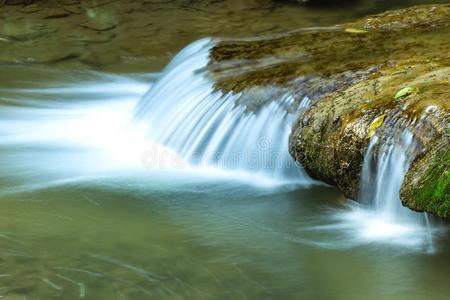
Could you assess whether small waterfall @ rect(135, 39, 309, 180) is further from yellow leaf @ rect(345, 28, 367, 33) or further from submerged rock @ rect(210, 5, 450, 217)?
yellow leaf @ rect(345, 28, 367, 33)

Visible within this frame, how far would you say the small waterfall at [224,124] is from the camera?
5.96 meters

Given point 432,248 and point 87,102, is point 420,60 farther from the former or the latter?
point 87,102

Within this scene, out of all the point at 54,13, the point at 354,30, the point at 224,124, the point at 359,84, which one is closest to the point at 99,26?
the point at 54,13

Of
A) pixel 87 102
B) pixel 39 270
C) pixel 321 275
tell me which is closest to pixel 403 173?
pixel 321 275

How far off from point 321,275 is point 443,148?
0.95 meters

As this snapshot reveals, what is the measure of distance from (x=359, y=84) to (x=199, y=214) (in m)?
1.48

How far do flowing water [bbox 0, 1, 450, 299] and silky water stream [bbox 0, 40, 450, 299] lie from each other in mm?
12

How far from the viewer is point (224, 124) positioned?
6.43m

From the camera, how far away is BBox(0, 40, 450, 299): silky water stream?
4.16m

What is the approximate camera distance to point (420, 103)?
4.88 meters

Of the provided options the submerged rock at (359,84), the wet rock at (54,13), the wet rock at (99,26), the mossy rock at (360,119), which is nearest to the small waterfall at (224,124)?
the submerged rock at (359,84)

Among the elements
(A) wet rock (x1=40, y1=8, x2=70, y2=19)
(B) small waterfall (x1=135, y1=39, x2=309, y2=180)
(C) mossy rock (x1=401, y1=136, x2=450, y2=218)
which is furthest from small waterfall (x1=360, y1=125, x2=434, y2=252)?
(A) wet rock (x1=40, y1=8, x2=70, y2=19)

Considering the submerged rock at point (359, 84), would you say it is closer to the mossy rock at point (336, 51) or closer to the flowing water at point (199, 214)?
the mossy rock at point (336, 51)

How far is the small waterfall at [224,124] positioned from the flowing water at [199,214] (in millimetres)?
11
